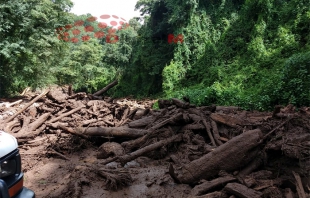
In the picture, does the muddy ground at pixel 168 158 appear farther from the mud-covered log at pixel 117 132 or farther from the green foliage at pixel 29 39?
the green foliage at pixel 29 39

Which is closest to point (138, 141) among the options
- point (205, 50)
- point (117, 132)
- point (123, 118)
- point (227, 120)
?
point (117, 132)

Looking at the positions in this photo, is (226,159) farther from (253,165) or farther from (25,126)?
(25,126)

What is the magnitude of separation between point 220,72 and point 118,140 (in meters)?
15.0

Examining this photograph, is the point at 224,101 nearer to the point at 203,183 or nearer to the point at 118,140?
the point at 118,140

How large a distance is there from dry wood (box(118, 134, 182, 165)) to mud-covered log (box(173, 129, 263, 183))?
1440 mm

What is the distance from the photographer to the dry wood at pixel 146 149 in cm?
532

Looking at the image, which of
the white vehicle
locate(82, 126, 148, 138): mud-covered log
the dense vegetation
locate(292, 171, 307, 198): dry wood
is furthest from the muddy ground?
the dense vegetation

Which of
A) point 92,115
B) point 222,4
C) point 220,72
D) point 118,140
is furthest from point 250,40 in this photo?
point 118,140

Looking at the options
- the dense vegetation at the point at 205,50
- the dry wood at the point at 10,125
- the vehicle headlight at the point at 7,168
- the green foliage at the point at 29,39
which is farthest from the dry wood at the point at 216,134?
the green foliage at the point at 29,39

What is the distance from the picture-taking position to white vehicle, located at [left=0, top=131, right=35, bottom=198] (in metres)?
2.29

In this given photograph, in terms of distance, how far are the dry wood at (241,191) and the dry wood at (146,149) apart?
91.0 inches

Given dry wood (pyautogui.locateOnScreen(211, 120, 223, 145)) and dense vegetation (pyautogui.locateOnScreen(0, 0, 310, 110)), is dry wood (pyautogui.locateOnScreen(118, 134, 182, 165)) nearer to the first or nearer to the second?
dry wood (pyautogui.locateOnScreen(211, 120, 223, 145))

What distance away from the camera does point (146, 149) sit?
586 centimetres

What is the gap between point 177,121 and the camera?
6.89 meters
